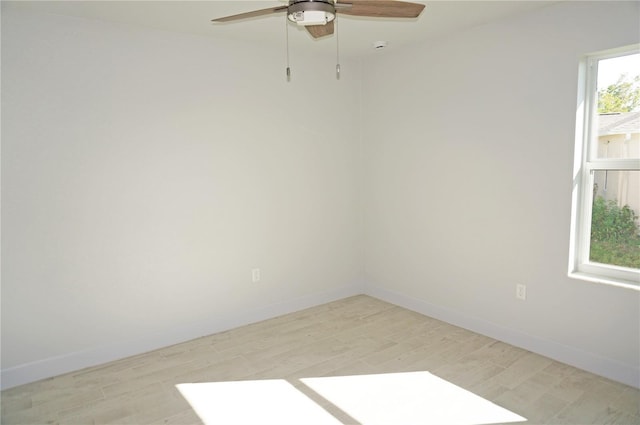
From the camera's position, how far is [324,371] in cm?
291

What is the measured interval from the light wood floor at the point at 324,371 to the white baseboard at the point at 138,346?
2.7 inches

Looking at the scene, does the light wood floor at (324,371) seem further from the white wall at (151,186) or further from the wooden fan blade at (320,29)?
the wooden fan blade at (320,29)

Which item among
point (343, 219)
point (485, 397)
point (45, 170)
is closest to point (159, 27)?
point (45, 170)

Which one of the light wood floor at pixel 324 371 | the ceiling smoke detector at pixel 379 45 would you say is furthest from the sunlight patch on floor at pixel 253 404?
the ceiling smoke detector at pixel 379 45

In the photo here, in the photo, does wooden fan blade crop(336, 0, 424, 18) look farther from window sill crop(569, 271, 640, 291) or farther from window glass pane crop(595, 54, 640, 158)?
window sill crop(569, 271, 640, 291)

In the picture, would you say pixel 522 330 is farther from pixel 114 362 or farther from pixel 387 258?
pixel 114 362

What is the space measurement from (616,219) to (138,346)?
3.44m

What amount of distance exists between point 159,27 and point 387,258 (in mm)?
2816

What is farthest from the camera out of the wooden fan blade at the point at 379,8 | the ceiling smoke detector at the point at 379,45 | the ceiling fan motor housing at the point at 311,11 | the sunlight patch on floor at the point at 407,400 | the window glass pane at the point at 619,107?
the ceiling smoke detector at the point at 379,45

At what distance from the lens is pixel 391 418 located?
237 cm

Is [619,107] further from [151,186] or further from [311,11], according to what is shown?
[151,186]

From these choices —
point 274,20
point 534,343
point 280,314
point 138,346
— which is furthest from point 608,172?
point 138,346

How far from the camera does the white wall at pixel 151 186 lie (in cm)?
276

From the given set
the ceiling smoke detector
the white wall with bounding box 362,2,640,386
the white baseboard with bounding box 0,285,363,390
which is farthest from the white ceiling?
the white baseboard with bounding box 0,285,363,390
